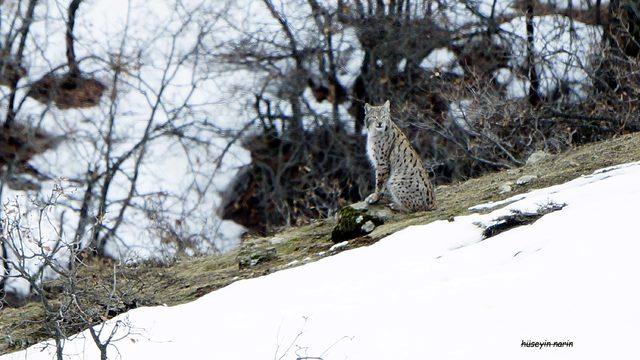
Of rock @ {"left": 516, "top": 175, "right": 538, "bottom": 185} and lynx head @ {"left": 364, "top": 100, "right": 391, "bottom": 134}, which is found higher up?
lynx head @ {"left": 364, "top": 100, "right": 391, "bottom": 134}

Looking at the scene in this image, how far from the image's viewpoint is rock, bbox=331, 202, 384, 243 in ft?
36.3

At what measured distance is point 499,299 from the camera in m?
7.80

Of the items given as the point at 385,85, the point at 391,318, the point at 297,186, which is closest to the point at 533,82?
the point at 385,85

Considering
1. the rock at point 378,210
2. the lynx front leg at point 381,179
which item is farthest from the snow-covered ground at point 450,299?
the lynx front leg at point 381,179

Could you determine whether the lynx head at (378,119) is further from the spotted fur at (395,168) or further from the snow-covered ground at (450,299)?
the snow-covered ground at (450,299)

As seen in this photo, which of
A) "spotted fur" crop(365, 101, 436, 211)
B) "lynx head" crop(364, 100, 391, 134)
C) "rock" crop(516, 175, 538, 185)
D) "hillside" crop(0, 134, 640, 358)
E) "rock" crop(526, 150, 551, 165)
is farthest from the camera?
"rock" crop(526, 150, 551, 165)

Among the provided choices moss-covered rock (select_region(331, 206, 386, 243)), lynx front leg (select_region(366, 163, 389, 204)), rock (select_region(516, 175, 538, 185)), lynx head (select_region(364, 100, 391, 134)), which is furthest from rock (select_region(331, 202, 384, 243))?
rock (select_region(516, 175, 538, 185))

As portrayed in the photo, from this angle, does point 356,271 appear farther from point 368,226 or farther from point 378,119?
point 378,119

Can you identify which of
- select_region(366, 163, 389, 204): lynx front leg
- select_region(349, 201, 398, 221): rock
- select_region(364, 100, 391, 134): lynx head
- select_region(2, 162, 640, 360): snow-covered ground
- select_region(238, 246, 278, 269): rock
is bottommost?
select_region(2, 162, 640, 360): snow-covered ground

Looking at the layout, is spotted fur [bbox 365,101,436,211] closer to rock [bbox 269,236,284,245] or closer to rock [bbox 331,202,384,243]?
rock [bbox 331,202,384,243]

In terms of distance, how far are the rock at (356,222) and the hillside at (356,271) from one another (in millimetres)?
156

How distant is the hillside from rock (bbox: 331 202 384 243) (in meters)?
0.16

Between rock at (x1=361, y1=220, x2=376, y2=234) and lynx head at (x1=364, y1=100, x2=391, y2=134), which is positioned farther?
lynx head at (x1=364, y1=100, x2=391, y2=134)

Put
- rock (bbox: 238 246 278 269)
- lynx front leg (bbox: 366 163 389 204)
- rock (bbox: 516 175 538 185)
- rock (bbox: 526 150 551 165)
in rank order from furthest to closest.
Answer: rock (bbox: 526 150 551 165) → lynx front leg (bbox: 366 163 389 204) → rock (bbox: 516 175 538 185) → rock (bbox: 238 246 278 269)
